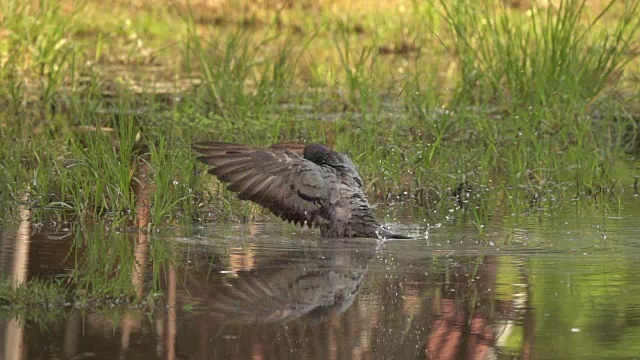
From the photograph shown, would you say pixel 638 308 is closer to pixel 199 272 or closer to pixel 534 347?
pixel 534 347

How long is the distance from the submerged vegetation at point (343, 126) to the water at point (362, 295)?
1.07 feet

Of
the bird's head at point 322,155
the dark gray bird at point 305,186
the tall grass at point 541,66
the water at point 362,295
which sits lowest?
the water at point 362,295

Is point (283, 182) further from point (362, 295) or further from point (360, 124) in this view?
point (360, 124)

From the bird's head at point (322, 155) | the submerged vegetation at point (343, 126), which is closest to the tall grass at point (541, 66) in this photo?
the submerged vegetation at point (343, 126)

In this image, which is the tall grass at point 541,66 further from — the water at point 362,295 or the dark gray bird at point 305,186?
the dark gray bird at point 305,186

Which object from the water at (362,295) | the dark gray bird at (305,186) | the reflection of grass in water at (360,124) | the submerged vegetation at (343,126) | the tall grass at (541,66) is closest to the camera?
the water at (362,295)

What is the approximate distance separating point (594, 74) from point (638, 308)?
587cm

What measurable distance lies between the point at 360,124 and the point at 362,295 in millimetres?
4903

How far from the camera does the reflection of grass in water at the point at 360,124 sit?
9.27 metres

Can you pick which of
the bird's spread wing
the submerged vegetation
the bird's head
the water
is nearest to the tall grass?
the submerged vegetation

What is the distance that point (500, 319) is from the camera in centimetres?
604

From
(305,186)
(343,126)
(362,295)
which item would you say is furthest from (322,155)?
(343,126)

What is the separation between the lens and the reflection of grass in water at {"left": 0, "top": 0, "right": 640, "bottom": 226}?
9.27 metres

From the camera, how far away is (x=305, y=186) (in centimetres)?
854
